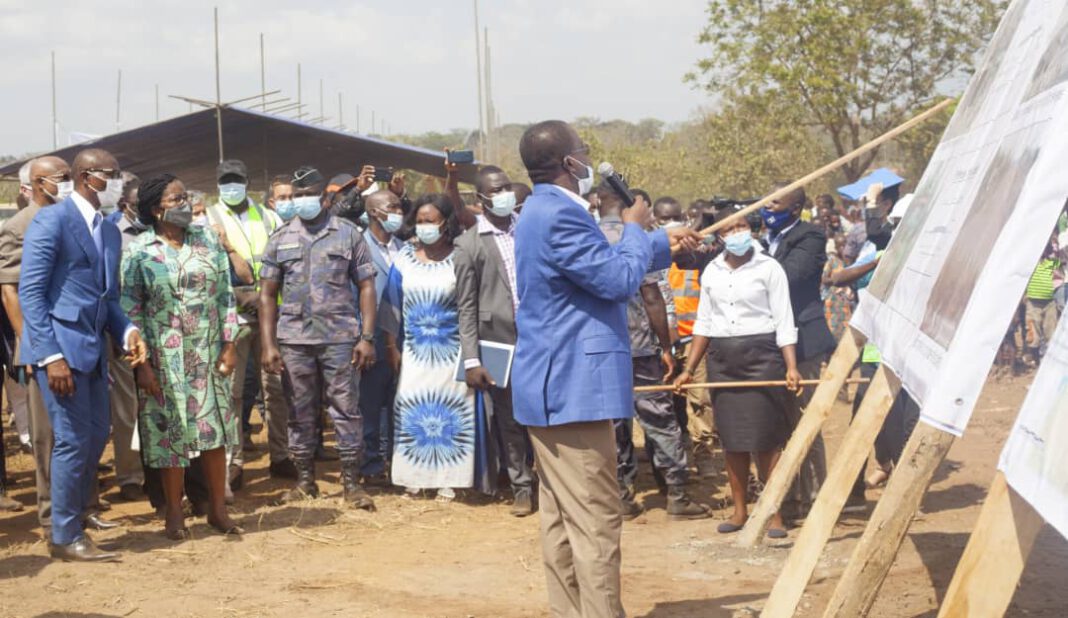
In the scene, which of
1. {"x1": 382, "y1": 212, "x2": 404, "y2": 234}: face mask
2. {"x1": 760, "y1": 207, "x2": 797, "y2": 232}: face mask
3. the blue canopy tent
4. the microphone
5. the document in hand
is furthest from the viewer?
the blue canopy tent

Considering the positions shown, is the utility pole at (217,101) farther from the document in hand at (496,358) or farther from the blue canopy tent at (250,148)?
the document in hand at (496,358)

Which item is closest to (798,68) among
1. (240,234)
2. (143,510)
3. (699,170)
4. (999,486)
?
(699,170)

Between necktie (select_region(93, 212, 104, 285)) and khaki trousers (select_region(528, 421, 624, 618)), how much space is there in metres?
2.90

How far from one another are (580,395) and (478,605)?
61.8 inches

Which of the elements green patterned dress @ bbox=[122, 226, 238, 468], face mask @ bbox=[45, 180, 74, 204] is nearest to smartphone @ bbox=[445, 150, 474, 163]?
green patterned dress @ bbox=[122, 226, 238, 468]

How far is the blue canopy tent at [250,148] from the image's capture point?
534 inches

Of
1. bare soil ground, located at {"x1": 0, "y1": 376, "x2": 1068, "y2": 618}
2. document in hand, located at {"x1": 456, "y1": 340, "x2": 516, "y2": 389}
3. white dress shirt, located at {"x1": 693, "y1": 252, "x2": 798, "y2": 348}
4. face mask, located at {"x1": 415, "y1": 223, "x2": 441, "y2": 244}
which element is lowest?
bare soil ground, located at {"x1": 0, "y1": 376, "x2": 1068, "y2": 618}

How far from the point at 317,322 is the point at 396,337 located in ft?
3.25

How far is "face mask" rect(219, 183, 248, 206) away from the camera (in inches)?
344

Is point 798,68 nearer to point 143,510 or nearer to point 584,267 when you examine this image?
point 143,510

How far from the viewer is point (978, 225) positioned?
3.45 m

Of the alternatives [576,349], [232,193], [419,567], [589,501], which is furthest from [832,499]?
[232,193]

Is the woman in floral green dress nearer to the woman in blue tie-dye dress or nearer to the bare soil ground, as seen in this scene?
the bare soil ground

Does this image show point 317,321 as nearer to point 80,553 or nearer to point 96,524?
point 96,524
